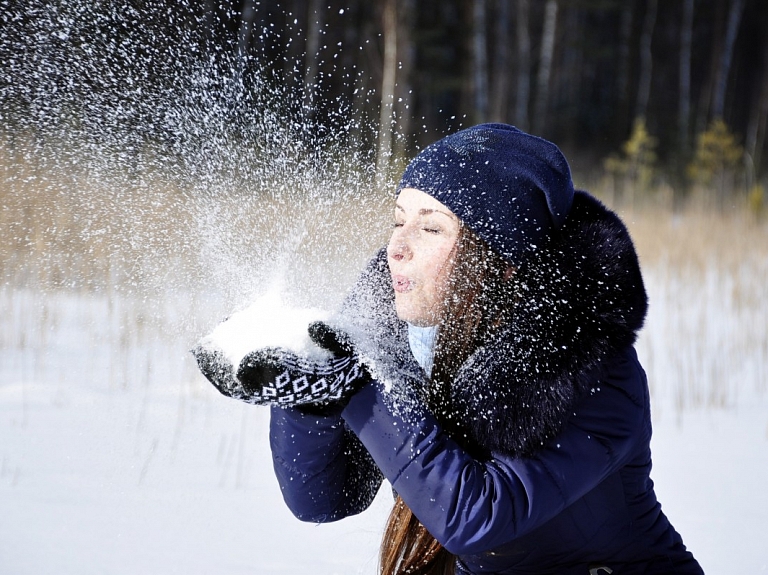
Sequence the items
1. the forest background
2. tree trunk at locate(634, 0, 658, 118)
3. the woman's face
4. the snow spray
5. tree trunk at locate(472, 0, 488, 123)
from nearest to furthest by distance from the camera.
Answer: the woman's face, the snow spray, the forest background, tree trunk at locate(472, 0, 488, 123), tree trunk at locate(634, 0, 658, 118)

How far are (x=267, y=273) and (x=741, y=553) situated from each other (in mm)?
1972

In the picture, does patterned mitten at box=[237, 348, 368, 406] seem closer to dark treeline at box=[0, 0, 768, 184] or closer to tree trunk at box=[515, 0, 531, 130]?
dark treeline at box=[0, 0, 768, 184]

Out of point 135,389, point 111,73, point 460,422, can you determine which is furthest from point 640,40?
point 460,422

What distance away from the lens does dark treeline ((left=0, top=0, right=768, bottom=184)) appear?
16.5 m

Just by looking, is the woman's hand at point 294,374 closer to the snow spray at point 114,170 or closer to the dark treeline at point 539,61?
the snow spray at point 114,170

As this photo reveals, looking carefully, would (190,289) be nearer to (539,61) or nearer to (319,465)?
(319,465)

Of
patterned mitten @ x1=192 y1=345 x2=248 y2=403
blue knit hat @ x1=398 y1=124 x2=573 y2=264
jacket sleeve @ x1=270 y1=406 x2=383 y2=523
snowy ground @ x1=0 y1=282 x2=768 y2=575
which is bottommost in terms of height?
snowy ground @ x1=0 y1=282 x2=768 y2=575

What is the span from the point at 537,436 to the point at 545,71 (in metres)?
22.2

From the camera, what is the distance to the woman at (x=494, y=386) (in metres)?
1.53

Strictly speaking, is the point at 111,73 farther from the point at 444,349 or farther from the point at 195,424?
the point at 444,349

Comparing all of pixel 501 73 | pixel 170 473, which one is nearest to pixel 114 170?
pixel 170 473

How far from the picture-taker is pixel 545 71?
882 inches

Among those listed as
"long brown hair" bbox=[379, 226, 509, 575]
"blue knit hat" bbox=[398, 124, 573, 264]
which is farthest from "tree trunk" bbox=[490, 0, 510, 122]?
"long brown hair" bbox=[379, 226, 509, 575]

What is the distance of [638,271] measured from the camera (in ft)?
5.62
